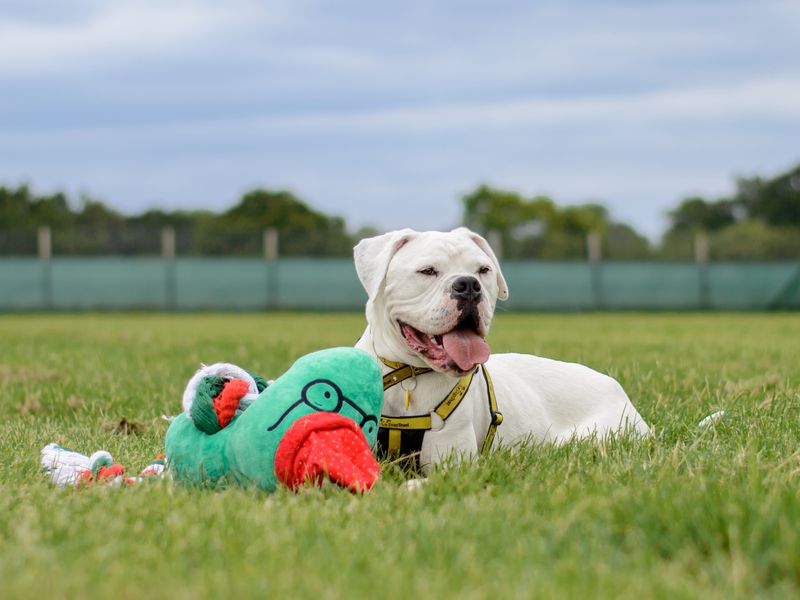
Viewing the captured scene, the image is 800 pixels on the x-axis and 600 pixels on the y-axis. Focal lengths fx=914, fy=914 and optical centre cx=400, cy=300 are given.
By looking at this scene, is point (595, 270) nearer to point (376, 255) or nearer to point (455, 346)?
point (376, 255)

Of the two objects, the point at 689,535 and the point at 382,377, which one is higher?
the point at 382,377

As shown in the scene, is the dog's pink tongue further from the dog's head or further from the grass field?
the grass field

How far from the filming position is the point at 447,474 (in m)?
3.17

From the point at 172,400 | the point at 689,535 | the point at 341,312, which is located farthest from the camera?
the point at 341,312

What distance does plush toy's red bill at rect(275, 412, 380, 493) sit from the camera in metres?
2.99

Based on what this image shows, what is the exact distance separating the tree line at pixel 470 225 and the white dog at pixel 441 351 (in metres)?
22.5

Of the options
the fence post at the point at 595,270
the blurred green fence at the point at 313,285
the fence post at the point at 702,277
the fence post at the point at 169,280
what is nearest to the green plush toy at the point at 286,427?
the blurred green fence at the point at 313,285

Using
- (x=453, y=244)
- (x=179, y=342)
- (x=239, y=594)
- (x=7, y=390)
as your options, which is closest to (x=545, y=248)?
(x=179, y=342)

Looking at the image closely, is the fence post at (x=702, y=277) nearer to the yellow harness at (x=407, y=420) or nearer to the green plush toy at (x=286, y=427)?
the yellow harness at (x=407, y=420)

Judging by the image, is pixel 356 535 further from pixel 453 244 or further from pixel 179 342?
pixel 179 342

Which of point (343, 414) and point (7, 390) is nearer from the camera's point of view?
point (343, 414)

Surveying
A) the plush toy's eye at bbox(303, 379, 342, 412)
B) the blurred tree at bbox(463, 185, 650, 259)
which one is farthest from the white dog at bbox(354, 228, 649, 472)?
the blurred tree at bbox(463, 185, 650, 259)

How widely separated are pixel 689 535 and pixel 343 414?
1.29 meters

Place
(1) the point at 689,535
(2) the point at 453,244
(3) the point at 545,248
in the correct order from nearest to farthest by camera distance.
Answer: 1. (1) the point at 689,535
2. (2) the point at 453,244
3. (3) the point at 545,248
